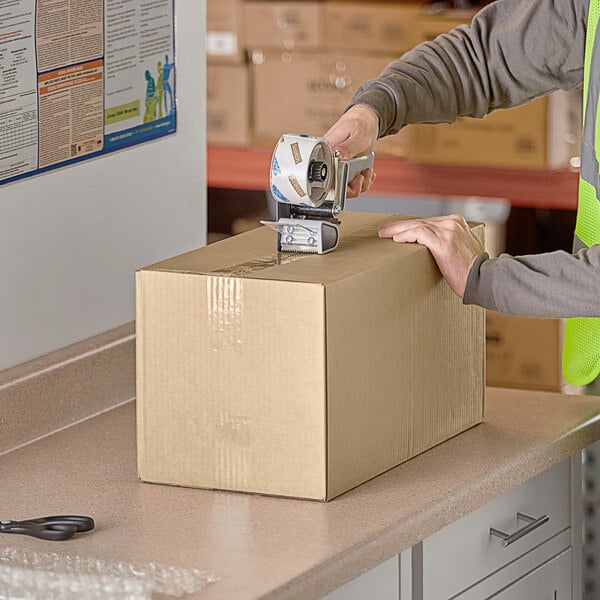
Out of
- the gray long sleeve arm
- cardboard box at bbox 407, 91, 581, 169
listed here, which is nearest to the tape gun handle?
the gray long sleeve arm

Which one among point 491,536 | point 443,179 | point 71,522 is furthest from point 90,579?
point 443,179

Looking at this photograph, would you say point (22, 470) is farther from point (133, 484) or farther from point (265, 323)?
point (265, 323)

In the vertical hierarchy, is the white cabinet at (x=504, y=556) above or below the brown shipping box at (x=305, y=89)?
below

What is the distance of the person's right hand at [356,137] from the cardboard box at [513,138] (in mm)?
1219

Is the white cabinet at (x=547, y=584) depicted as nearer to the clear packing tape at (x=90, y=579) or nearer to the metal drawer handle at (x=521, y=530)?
the metal drawer handle at (x=521, y=530)

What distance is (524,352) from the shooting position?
3135 millimetres

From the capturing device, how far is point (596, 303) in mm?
1535

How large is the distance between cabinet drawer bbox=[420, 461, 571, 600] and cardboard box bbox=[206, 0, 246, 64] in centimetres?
175

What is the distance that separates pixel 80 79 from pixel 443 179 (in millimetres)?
1573

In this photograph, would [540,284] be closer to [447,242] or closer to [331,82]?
[447,242]

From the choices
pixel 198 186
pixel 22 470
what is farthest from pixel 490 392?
pixel 22 470

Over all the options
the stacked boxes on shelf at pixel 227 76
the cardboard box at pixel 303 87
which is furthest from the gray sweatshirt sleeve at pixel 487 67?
the stacked boxes on shelf at pixel 227 76

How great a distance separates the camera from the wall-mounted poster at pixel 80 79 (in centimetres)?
168

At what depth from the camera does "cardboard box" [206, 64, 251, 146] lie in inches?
130
